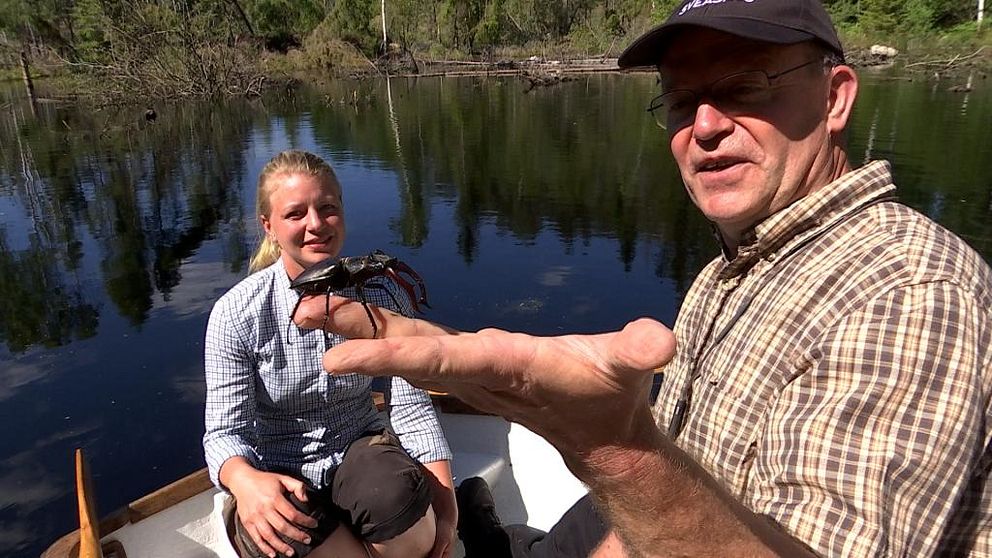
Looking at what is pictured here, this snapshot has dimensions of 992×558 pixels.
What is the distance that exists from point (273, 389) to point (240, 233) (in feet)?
43.2

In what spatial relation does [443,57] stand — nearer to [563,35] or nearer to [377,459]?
[563,35]

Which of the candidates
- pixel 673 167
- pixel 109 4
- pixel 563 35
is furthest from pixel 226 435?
pixel 563 35

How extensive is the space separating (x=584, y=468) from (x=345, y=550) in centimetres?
213

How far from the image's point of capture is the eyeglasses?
188 cm

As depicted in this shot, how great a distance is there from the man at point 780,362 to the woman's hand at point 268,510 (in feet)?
4.59

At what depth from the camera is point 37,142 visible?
25656 mm

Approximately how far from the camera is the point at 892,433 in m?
1.24

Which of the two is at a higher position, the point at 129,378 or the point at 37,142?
the point at 37,142

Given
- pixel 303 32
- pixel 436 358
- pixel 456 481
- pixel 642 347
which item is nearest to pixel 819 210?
pixel 642 347

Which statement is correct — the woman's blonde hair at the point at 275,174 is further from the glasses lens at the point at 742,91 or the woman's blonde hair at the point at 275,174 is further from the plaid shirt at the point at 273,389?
the glasses lens at the point at 742,91

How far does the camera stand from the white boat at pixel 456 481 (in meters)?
3.36

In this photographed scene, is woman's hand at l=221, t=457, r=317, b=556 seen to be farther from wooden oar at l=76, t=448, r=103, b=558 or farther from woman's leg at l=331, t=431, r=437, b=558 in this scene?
wooden oar at l=76, t=448, r=103, b=558

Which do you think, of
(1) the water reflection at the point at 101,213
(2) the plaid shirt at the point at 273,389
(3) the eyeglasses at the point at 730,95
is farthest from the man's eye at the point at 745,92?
(1) the water reflection at the point at 101,213

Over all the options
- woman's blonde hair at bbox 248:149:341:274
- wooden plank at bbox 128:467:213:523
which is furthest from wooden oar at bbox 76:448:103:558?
woman's blonde hair at bbox 248:149:341:274
